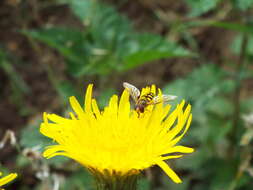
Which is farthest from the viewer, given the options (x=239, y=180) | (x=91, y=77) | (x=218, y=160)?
(x=91, y=77)

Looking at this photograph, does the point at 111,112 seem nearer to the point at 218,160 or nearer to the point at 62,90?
the point at 62,90

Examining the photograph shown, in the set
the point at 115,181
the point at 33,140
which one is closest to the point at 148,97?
the point at 115,181

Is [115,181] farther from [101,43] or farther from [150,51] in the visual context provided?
[101,43]

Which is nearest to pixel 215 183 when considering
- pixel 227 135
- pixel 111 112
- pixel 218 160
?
pixel 218 160

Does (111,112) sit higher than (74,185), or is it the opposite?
(74,185)

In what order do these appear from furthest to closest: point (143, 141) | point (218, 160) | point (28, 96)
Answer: point (28, 96) < point (218, 160) < point (143, 141)

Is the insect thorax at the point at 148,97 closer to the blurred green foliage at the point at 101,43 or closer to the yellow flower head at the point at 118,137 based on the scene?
the yellow flower head at the point at 118,137

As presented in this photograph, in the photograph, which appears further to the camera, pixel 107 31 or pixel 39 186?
pixel 39 186
